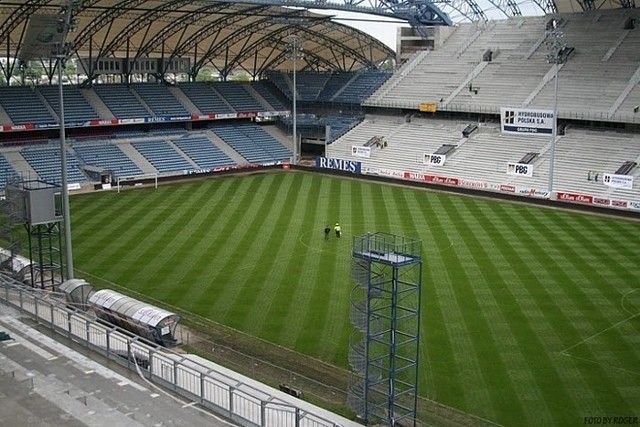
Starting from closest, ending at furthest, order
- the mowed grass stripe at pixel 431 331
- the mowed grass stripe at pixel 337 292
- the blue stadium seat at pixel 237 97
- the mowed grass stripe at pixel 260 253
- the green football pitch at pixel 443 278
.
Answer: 1. the green football pitch at pixel 443 278
2. the mowed grass stripe at pixel 431 331
3. the mowed grass stripe at pixel 337 292
4. the mowed grass stripe at pixel 260 253
5. the blue stadium seat at pixel 237 97

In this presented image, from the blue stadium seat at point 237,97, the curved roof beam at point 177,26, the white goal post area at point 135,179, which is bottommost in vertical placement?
the white goal post area at point 135,179

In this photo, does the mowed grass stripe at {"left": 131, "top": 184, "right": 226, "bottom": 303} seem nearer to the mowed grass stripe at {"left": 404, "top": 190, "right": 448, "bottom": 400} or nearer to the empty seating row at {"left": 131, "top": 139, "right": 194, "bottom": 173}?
the mowed grass stripe at {"left": 404, "top": 190, "right": 448, "bottom": 400}

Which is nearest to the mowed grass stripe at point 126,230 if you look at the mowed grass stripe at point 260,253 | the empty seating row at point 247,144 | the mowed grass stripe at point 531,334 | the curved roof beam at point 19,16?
the mowed grass stripe at point 260,253

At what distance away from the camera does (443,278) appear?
1256 inches

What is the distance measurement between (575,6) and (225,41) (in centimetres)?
3402

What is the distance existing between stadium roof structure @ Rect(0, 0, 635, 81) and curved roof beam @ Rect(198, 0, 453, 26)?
0.27ft

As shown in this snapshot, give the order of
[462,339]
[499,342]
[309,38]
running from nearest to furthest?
[499,342] → [462,339] → [309,38]

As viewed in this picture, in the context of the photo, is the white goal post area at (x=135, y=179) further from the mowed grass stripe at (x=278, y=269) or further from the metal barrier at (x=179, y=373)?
the metal barrier at (x=179, y=373)

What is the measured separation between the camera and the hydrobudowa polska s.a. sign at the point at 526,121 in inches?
2287

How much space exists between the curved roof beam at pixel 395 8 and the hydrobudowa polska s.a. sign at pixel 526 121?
14.5 m

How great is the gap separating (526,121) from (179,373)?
1847 inches

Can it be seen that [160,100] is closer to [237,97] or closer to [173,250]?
[237,97]

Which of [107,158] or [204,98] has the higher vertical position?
[204,98]

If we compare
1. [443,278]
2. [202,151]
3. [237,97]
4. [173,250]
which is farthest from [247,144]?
[443,278]
